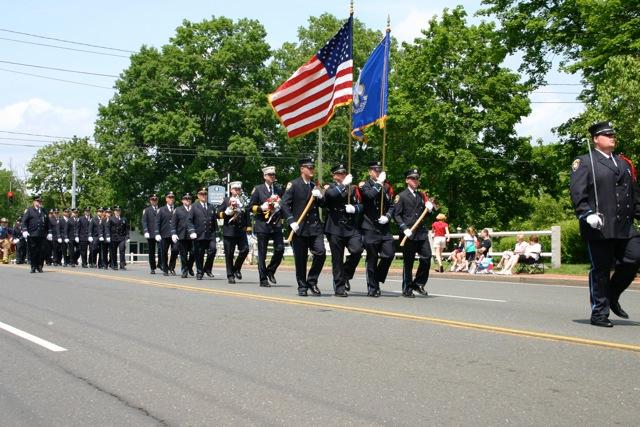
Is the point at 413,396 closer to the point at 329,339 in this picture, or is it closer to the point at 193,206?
the point at 329,339

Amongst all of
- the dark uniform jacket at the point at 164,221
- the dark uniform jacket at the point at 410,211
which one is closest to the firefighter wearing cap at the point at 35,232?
the dark uniform jacket at the point at 164,221

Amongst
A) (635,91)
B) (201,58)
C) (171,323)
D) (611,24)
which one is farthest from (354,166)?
(171,323)

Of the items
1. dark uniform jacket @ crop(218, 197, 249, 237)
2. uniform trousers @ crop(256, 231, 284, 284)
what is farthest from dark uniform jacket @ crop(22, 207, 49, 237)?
uniform trousers @ crop(256, 231, 284, 284)

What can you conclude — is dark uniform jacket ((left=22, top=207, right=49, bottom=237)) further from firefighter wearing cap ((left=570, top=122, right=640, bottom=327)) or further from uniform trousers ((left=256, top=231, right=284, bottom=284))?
firefighter wearing cap ((left=570, top=122, right=640, bottom=327))

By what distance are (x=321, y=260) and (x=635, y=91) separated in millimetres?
11744

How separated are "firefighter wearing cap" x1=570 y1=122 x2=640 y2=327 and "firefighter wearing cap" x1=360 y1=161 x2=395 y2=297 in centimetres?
416

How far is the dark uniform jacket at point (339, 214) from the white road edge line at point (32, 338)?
5018mm

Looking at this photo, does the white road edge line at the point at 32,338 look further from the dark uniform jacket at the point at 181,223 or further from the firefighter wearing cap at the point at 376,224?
the dark uniform jacket at the point at 181,223

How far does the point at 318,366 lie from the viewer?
6.25 meters

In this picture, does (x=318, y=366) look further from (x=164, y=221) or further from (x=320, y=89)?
(x=164, y=221)

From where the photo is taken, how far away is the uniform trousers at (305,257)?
1248 cm

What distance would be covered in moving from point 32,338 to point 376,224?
5986 millimetres

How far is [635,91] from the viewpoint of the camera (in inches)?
797

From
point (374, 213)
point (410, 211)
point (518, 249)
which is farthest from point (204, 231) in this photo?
point (518, 249)
